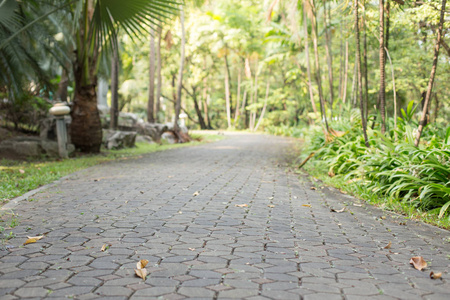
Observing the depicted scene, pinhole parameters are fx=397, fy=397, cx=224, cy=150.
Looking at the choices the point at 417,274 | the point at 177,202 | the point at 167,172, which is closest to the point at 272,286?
the point at 417,274

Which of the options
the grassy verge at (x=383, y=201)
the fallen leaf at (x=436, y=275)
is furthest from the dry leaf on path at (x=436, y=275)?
the grassy verge at (x=383, y=201)

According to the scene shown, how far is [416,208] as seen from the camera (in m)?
5.18

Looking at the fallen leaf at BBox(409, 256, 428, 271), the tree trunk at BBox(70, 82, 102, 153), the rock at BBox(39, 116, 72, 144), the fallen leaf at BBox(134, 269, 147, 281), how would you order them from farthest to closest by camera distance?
the rock at BBox(39, 116, 72, 144), the tree trunk at BBox(70, 82, 102, 153), the fallen leaf at BBox(409, 256, 428, 271), the fallen leaf at BBox(134, 269, 147, 281)

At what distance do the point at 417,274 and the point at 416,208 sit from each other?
2.50 m

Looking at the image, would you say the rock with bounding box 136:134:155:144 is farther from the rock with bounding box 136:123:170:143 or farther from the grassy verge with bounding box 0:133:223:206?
the grassy verge with bounding box 0:133:223:206

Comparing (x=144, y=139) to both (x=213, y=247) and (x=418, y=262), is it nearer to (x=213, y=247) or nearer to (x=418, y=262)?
(x=213, y=247)

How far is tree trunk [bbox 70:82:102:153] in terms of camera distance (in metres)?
10.7

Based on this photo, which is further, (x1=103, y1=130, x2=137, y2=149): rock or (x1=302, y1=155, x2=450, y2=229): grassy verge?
(x1=103, y1=130, x2=137, y2=149): rock

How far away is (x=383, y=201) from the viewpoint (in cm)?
548

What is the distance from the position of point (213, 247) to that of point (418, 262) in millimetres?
1646

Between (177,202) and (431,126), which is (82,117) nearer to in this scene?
(177,202)

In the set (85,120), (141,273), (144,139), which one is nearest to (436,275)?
(141,273)

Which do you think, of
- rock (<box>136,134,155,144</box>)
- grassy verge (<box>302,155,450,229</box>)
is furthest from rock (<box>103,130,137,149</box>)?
grassy verge (<box>302,155,450,229</box>)

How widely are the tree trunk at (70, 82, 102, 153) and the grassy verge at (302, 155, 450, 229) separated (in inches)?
245
